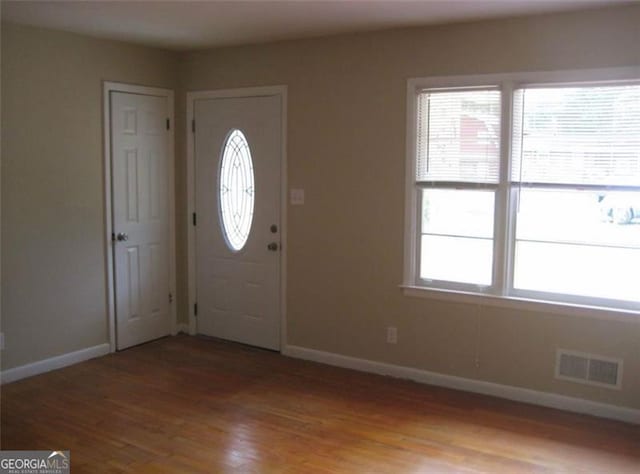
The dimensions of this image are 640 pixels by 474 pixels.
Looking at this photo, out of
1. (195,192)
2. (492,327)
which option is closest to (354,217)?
(492,327)

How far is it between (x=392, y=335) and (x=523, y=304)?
3.10 feet

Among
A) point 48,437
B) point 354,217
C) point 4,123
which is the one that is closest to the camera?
point 48,437

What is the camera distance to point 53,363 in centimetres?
443

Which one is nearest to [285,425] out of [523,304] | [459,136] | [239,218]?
[523,304]

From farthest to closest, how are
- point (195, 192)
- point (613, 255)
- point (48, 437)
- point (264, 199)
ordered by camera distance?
point (195, 192) < point (264, 199) < point (613, 255) < point (48, 437)

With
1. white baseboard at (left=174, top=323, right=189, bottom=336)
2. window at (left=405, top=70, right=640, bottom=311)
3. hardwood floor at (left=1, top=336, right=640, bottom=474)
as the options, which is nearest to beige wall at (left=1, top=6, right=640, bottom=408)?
window at (left=405, top=70, right=640, bottom=311)

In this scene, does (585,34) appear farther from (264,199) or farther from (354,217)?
(264,199)

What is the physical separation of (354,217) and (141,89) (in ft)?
6.49

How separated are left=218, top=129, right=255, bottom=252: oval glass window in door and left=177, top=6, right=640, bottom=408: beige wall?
0.42 meters

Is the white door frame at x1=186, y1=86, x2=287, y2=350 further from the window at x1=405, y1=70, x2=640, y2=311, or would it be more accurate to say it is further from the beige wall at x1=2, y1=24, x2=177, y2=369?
the window at x1=405, y1=70, x2=640, y2=311

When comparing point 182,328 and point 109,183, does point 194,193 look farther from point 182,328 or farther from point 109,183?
point 182,328

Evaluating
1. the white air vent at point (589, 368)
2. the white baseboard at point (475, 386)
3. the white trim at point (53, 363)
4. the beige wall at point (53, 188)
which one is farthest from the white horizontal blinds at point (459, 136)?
the white trim at point (53, 363)

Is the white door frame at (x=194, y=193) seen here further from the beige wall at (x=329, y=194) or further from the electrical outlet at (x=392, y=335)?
the electrical outlet at (x=392, y=335)

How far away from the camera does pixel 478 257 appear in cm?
405
